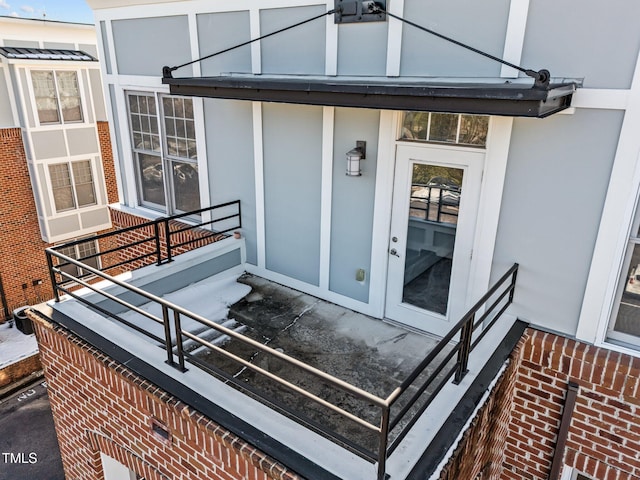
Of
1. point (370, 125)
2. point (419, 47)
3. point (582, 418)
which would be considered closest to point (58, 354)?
point (370, 125)

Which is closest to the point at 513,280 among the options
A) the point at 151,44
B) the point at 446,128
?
the point at 446,128

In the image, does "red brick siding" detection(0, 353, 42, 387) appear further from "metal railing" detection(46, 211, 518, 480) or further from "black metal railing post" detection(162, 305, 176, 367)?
"black metal railing post" detection(162, 305, 176, 367)

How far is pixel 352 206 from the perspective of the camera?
5051 millimetres

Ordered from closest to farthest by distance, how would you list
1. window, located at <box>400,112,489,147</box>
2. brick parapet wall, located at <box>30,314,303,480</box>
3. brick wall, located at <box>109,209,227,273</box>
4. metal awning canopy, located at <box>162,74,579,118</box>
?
metal awning canopy, located at <box>162,74,579,118</box> < brick parapet wall, located at <box>30,314,303,480</box> < window, located at <box>400,112,489,147</box> < brick wall, located at <box>109,209,227,273</box>

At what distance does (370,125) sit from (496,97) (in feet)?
5.72

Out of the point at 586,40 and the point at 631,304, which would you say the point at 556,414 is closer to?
the point at 631,304

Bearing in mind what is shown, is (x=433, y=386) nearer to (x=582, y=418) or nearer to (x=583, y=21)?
(x=582, y=418)

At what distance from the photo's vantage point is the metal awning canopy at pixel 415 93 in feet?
10.1

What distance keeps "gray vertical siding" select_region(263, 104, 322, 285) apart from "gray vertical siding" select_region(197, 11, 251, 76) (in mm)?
722

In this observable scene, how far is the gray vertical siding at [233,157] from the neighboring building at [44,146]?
9525 millimetres

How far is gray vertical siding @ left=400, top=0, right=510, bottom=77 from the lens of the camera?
379 cm

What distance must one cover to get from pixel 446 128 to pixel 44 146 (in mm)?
12940

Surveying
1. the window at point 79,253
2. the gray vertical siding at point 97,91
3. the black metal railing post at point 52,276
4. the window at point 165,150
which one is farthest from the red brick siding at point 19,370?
the black metal railing post at point 52,276

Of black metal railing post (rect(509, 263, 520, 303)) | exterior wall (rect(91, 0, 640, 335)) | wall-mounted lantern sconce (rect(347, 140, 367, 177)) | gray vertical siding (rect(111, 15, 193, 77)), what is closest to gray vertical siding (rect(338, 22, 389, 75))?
exterior wall (rect(91, 0, 640, 335))
